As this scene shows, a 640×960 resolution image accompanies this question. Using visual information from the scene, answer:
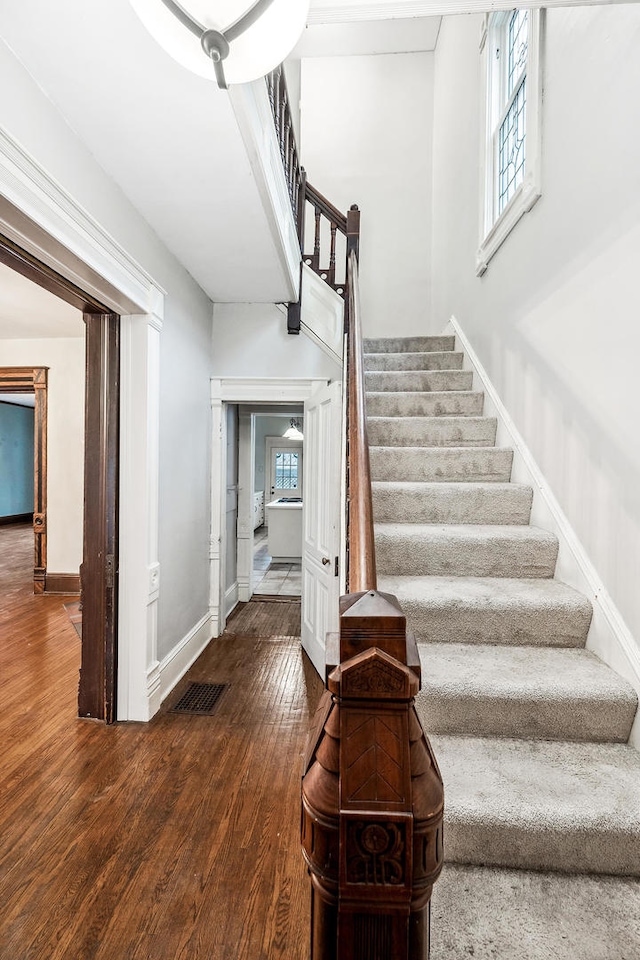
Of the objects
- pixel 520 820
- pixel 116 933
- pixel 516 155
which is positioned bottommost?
pixel 116 933

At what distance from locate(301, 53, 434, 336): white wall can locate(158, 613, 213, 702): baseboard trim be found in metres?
3.44

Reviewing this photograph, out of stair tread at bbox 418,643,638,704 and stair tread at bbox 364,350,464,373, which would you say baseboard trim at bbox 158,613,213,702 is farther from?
stair tread at bbox 364,350,464,373

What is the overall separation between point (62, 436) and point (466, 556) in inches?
182

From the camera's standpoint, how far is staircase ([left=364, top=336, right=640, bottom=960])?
1208mm

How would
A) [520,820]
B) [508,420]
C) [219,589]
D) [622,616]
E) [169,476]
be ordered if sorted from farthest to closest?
[219,589] → [169,476] → [508,420] → [622,616] → [520,820]

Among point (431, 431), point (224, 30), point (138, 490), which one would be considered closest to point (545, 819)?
point (224, 30)

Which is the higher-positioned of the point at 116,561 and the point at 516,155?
the point at 516,155

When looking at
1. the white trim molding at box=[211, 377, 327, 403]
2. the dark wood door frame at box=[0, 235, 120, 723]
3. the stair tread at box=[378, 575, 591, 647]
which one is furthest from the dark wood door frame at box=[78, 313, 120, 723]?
the stair tread at box=[378, 575, 591, 647]

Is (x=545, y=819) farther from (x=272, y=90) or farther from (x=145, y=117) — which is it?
(x=272, y=90)

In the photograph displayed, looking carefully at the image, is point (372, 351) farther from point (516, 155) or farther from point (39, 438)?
point (39, 438)

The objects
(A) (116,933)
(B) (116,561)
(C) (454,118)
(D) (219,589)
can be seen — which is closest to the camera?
(A) (116,933)

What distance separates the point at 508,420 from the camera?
2850 millimetres

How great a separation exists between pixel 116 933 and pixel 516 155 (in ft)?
13.2

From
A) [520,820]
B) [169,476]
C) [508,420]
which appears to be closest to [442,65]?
[508,420]
